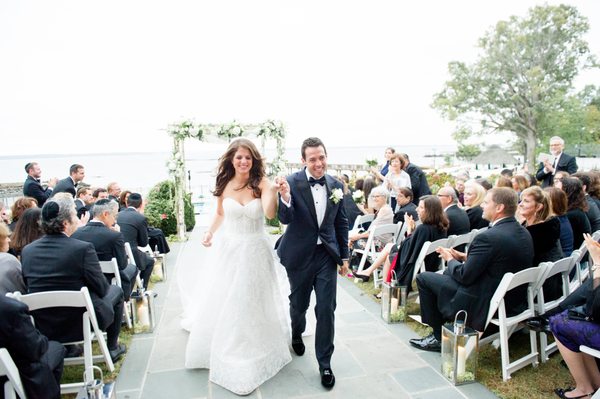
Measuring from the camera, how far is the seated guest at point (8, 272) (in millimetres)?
3008

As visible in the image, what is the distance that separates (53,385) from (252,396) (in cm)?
141

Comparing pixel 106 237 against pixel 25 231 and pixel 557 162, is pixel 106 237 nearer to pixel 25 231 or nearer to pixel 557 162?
pixel 25 231

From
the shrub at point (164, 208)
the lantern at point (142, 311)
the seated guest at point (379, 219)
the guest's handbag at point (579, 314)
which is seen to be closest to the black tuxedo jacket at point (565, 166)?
the seated guest at point (379, 219)

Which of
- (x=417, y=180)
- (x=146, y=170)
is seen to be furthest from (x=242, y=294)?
(x=146, y=170)

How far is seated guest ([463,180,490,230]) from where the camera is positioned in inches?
214

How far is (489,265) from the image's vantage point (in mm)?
3303

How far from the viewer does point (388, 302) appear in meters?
4.51

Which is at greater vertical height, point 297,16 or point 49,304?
point 297,16

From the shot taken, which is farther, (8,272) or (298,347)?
(298,347)

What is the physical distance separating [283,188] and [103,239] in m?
2.30

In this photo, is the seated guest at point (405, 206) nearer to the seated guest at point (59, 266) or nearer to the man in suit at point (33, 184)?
the seated guest at point (59, 266)

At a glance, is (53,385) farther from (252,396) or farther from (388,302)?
(388,302)

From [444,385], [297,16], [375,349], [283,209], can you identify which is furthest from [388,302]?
[297,16]

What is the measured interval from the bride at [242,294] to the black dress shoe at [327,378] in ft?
1.45
